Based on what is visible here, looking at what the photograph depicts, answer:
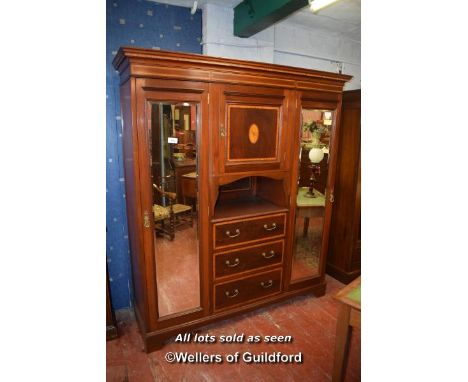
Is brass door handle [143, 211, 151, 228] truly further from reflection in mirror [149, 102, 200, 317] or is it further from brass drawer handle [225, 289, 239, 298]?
brass drawer handle [225, 289, 239, 298]

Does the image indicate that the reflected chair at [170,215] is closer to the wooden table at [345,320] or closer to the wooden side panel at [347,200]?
the wooden table at [345,320]

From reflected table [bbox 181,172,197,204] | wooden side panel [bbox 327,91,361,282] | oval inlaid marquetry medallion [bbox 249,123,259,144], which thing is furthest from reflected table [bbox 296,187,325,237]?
reflected table [bbox 181,172,197,204]

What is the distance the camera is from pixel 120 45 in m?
2.08

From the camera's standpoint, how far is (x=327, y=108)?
2.29m

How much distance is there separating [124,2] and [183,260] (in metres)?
1.99

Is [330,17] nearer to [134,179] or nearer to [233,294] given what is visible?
[134,179]

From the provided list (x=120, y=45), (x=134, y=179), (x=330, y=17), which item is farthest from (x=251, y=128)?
(x=330, y=17)

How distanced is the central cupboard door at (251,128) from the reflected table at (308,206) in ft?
1.34

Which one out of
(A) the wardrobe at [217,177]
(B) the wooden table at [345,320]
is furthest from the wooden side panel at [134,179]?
(B) the wooden table at [345,320]

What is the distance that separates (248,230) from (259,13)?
5.34ft
